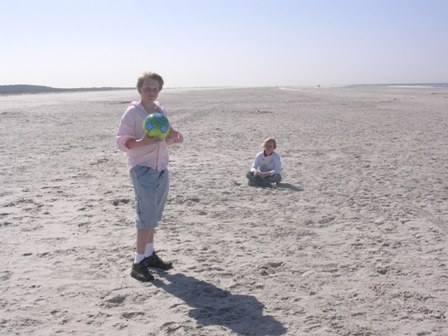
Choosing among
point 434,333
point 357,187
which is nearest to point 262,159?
point 357,187

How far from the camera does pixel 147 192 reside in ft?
13.2


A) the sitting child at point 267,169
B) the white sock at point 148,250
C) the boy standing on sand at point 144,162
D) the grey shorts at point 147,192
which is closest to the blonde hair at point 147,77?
the boy standing on sand at point 144,162

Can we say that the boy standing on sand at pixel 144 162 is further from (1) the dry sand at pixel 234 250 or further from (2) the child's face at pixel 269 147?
(2) the child's face at pixel 269 147

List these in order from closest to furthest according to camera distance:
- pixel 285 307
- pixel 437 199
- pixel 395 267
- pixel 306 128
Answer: pixel 285 307, pixel 395 267, pixel 437 199, pixel 306 128

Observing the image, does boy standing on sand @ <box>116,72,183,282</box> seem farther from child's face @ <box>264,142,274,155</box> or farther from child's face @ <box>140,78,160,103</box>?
child's face @ <box>264,142,274,155</box>

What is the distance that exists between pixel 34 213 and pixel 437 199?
5.05m

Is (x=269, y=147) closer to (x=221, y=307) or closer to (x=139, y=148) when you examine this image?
(x=139, y=148)

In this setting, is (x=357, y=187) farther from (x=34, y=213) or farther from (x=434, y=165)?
(x=34, y=213)

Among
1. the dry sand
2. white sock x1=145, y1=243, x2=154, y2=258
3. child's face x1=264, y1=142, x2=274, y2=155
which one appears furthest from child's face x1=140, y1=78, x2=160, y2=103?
child's face x1=264, y1=142, x2=274, y2=155

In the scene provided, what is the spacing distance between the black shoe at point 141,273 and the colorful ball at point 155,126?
A: 42.1 inches

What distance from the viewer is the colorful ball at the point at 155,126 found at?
385 centimetres

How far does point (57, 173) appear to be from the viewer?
331 inches

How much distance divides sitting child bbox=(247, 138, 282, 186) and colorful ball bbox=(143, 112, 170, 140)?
370cm

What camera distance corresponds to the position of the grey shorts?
159 inches
